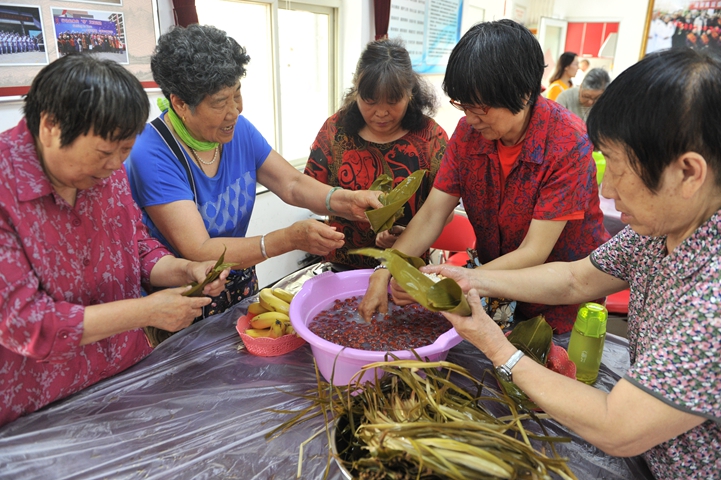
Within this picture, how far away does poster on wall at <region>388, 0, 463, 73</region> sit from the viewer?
187 inches

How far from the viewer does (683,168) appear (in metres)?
0.86

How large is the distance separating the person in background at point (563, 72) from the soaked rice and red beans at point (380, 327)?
5813 millimetres

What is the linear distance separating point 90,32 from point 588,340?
107 inches

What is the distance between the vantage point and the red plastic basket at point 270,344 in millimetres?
1496

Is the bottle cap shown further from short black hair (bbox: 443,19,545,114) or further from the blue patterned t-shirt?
the blue patterned t-shirt

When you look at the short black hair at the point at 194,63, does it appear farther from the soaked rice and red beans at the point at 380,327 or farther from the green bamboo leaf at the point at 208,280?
the soaked rice and red beans at the point at 380,327

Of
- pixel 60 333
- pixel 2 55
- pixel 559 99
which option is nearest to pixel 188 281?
pixel 60 333

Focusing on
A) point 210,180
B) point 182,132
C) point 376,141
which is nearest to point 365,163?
point 376,141

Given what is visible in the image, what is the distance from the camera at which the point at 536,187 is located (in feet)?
5.09

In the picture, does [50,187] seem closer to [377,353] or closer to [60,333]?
[60,333]

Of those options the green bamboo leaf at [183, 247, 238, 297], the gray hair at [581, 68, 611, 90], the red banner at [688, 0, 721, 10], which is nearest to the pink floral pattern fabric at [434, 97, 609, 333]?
the green bamboo leaf at [183, 247, 238, 297]

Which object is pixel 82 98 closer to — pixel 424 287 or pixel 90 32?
pixel 424 287

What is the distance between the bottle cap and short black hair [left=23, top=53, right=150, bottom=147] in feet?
4.19

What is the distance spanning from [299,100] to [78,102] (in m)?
3.45
